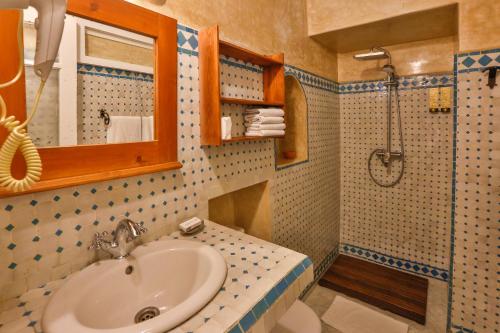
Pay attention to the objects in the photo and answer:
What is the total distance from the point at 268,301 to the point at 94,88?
2.99 ft

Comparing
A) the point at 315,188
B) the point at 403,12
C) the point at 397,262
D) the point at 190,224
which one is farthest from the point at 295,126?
the point at 397,262

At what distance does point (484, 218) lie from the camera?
5.71 feet

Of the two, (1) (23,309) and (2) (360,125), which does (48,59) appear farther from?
(2) (360,125)

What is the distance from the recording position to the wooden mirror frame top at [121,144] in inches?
29.8

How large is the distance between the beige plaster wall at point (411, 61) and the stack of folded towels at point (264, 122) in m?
1.57

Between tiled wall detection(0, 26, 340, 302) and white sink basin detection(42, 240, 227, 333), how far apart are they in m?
0.13

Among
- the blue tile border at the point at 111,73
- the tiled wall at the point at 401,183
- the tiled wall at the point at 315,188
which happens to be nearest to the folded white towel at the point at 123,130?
the blue tile border at the point at 111,73

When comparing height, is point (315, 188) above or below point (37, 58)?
below

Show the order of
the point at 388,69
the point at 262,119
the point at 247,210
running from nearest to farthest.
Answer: the point at 262,119 < the point at 247,210 < the point at 388,69

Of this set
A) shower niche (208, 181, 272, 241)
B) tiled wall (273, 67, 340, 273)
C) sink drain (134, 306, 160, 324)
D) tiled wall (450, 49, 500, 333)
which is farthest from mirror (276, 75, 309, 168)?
sink drain (134, 306, 160, 324)

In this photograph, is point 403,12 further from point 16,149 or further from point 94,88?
point 16,149

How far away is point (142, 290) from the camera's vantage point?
96 cm

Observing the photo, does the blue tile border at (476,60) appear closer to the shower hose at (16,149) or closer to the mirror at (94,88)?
the mirror at (94,88)

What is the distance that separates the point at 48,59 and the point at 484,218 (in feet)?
7.60
